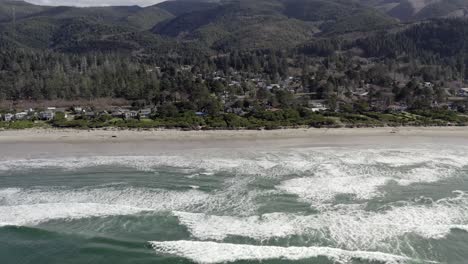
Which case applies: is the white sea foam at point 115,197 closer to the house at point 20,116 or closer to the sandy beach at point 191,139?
the sandy beach at point 191,139

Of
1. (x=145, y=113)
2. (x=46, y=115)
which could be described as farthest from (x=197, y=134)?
(x=46, y=115)

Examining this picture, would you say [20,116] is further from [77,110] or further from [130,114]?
[130,114]

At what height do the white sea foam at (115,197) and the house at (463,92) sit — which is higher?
the house at (463,92)

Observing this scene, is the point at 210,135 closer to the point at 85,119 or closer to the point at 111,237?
the point at 85,119

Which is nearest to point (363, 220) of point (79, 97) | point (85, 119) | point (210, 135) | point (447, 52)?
point (210, 135)

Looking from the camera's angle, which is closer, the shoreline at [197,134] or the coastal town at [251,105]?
the shoreline at [197,134]

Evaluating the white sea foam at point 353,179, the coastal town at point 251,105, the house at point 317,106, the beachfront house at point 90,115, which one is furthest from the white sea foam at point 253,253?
the house at point 317,106
